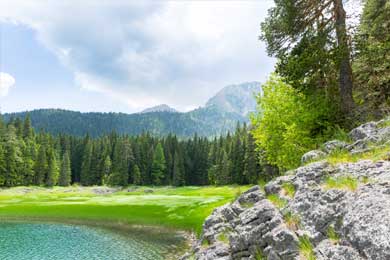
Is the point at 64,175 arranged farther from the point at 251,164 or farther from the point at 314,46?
the point at 314,46

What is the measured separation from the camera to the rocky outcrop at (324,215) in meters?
8.23

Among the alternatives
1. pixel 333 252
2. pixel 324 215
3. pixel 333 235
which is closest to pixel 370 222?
pixel 333 252

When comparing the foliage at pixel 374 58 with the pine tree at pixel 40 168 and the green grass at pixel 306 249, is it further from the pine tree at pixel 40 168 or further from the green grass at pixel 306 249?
the pine tree at pixel 40 168

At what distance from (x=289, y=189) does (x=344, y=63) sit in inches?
531

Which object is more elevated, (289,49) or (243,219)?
(289,49)

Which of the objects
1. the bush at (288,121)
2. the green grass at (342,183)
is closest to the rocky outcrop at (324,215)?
the green grass at (342,183)

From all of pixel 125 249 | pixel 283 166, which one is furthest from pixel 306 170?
pixel 283 166

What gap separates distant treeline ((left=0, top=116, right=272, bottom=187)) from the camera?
11731 cm

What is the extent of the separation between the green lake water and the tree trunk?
764 inches

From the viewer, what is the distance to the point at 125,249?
1304 inches

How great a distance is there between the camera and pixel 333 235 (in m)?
9.30

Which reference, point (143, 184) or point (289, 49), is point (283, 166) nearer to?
point (289, 49)

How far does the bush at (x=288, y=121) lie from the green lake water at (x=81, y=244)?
15.5 meters

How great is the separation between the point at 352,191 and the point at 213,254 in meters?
7.35
